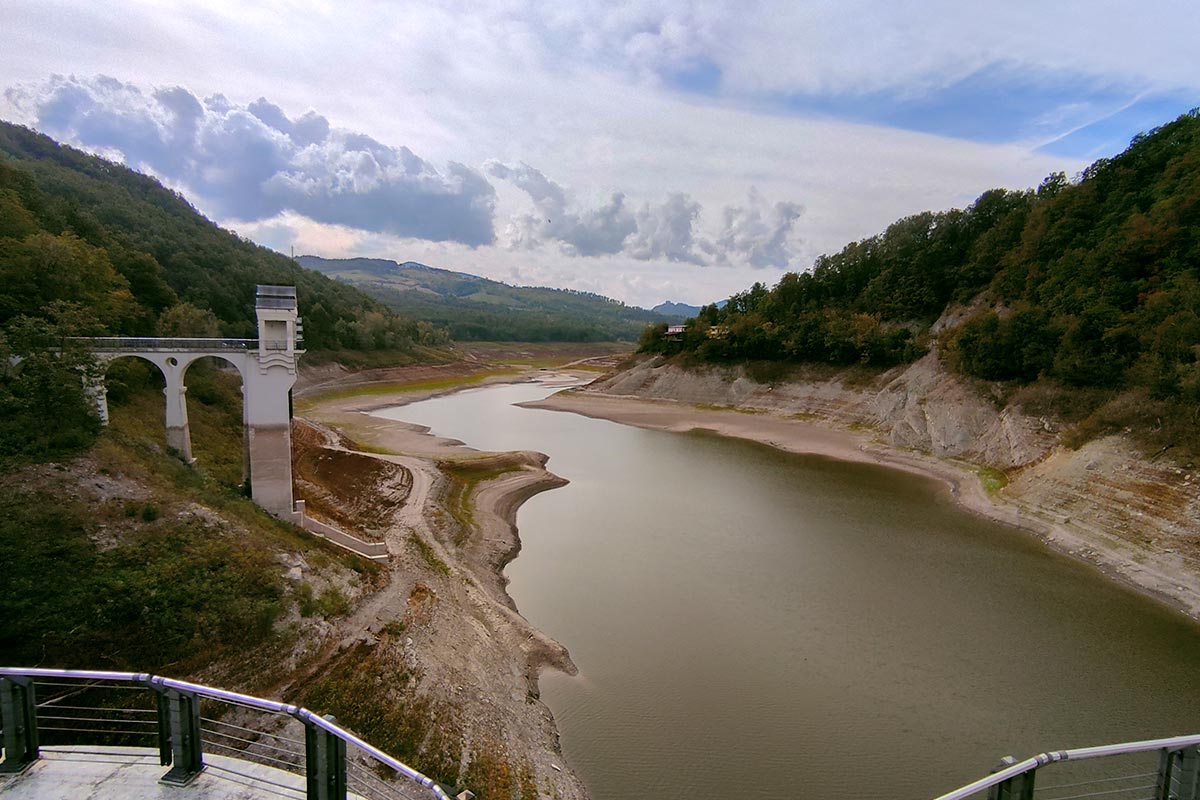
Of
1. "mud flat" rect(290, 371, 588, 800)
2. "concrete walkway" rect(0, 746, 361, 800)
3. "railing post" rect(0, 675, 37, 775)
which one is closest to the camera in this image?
"concrete walkway" rect(0, 746, 361, 800)

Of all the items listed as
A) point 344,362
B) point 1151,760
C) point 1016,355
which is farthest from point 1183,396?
point 344,362

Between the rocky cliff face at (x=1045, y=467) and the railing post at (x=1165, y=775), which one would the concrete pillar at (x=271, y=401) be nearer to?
the railing post at (x=1165, y=775)

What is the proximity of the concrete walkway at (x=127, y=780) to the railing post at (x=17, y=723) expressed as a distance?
11 cm

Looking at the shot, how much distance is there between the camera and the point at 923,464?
33219 mm

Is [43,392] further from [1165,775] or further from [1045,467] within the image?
[1045,467]

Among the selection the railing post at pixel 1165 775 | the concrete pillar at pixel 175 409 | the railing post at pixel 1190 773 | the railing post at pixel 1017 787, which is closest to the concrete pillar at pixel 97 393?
the concrete pillar at pixel 175 409

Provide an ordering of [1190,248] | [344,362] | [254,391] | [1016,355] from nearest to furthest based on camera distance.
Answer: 1. [254,391]
2. [1190,248]
3. [1016,355]
4. [344,362]

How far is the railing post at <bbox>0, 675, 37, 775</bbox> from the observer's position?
5434 mm

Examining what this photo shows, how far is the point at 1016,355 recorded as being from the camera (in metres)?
32.1

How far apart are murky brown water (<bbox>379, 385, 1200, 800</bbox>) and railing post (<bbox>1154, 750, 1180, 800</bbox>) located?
4845 millimetres

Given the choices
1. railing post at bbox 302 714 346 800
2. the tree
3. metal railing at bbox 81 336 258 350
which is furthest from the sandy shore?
the tree

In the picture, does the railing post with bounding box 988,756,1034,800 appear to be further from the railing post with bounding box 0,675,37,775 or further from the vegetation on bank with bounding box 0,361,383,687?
the vegetation on bank with bounding box 0,361,383,687

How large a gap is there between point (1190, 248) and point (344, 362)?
70.0m

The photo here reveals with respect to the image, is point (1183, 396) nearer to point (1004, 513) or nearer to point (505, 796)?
point (1004, 513)
